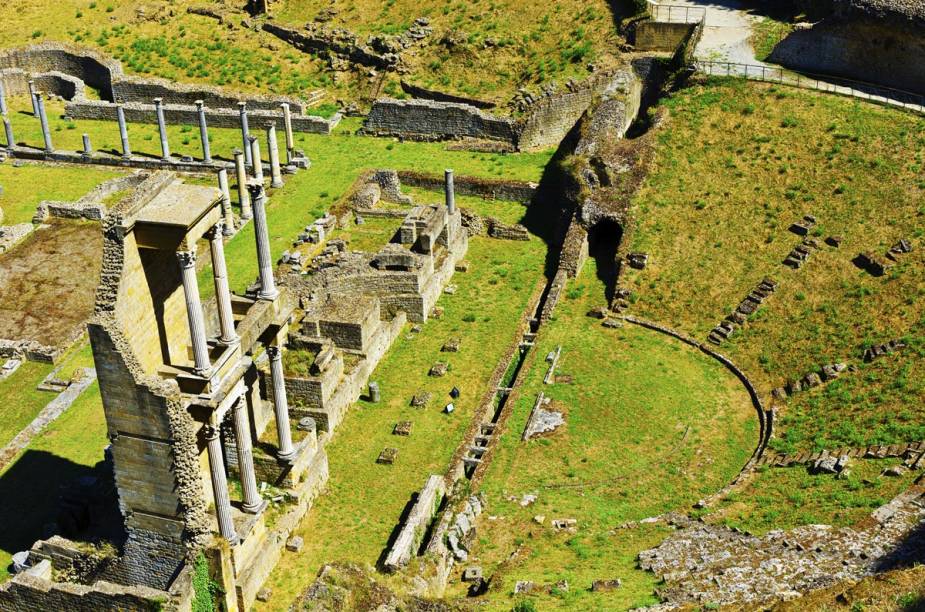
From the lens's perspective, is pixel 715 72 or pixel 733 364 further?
pixel 715 72

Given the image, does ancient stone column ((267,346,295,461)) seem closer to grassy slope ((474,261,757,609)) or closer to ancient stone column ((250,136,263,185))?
grassy slope ((474,261,757,609))

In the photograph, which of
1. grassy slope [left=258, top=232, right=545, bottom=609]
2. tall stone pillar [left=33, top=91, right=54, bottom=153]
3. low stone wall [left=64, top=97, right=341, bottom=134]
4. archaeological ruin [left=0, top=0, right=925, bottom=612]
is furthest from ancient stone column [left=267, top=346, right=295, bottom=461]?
tall stone pillar [left=33, top=91, right=54, bottom=153]

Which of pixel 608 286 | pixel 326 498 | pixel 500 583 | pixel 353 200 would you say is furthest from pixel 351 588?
pixel 353 200

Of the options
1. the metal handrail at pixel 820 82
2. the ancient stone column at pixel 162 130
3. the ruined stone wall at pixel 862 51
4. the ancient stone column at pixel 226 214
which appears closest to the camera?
the metal handrail at pixel 820 82

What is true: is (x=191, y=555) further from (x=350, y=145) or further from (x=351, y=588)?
(x=350, y=145)

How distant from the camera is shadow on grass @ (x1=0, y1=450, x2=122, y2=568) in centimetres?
3009

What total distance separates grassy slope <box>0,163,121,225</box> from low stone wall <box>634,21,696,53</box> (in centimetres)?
2652

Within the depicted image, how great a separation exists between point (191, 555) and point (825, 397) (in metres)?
19.3

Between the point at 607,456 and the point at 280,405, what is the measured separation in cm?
976

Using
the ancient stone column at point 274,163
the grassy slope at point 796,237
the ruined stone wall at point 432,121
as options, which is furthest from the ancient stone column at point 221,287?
the ruined stone wall at point 432,121

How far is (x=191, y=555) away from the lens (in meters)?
26.6

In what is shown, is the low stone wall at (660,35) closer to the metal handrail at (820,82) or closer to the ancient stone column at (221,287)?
the metal handrail at (820,82)

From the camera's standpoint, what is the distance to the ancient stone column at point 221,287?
26250mm

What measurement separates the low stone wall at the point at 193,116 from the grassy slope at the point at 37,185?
5.84 meters
